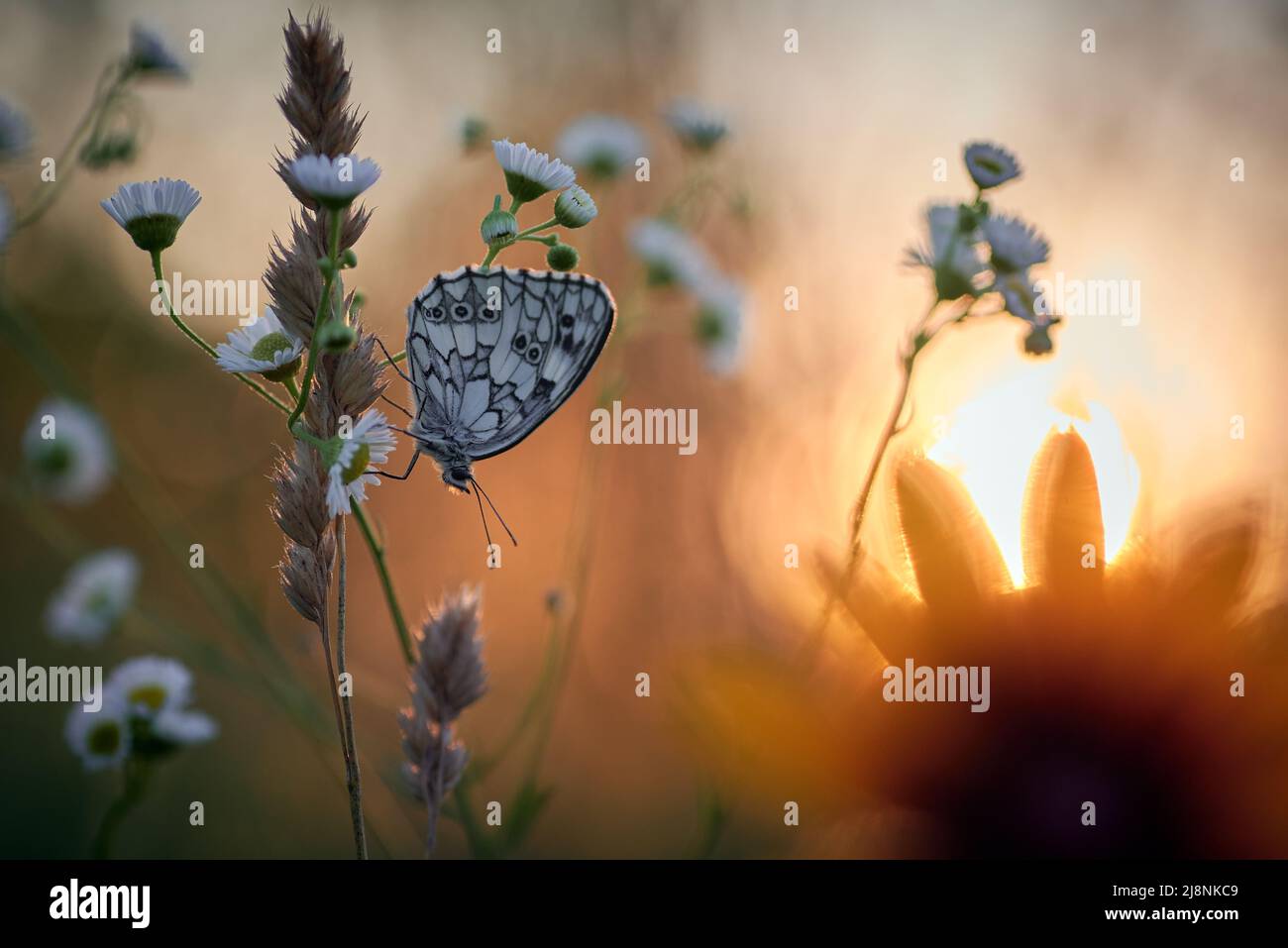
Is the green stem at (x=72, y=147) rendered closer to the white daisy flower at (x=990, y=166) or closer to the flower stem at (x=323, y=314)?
the flower stem at (x=323, y=314)

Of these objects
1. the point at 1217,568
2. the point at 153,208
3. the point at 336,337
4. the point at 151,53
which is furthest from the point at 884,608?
the point at 151,53

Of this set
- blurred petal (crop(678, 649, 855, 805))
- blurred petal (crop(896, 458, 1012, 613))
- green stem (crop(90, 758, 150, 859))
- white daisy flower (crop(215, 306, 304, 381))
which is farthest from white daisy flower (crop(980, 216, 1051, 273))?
green stem (crop(90, 758, 150, 859))

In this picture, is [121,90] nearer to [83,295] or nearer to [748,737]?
[748,737]

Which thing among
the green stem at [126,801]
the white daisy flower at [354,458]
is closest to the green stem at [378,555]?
the white daisy flower at [354,458]

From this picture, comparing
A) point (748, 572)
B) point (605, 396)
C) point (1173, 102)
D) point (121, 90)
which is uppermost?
point (1173, 102)
